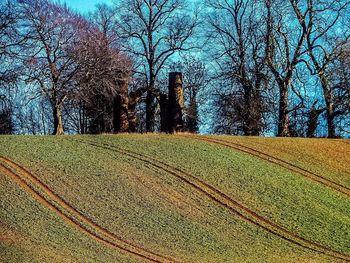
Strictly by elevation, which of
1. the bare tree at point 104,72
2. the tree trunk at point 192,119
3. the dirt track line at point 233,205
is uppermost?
the bare tree at point 104,72

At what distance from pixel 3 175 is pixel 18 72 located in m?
12.8

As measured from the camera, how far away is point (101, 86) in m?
32.3

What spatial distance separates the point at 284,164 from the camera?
22453 mm

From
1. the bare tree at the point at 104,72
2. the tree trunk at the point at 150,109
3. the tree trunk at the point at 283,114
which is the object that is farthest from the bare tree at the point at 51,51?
the tree trunk at the point at 283,114

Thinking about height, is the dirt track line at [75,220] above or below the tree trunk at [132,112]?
below

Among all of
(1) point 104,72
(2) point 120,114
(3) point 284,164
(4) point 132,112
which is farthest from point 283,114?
(3) point 284,164

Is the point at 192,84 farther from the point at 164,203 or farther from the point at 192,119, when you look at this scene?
the point at 164,203

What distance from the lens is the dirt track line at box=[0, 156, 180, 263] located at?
14213mm

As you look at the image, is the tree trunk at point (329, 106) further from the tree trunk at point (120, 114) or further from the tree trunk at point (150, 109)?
the tree trunk at point (120, 114)

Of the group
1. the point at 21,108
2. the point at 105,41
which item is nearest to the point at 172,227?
the point at 105,41

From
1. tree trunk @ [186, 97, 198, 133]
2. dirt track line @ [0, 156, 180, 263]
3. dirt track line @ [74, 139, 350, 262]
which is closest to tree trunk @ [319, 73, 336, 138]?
tree trunk @ [186, 97, 198, 133]

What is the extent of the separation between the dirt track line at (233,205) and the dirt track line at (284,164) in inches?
160

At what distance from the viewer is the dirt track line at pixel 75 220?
1421 centimetres

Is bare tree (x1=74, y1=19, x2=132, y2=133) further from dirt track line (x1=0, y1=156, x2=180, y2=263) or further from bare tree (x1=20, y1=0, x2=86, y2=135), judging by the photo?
dirt track line (x1=0, y1=156, x2=180, y2=263)
